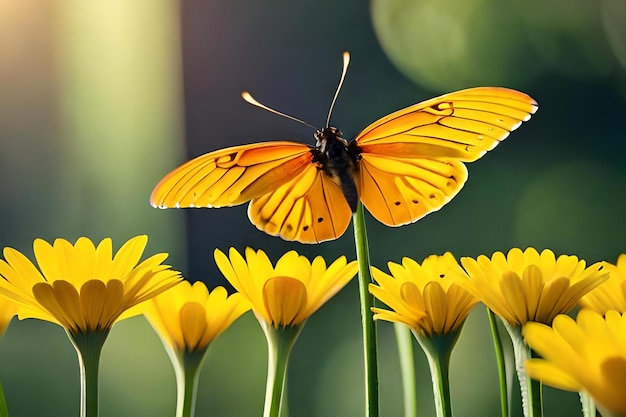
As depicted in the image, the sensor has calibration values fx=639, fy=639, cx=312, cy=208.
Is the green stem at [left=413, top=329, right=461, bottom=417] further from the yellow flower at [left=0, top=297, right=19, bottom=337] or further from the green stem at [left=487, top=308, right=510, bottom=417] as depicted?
the yellow flower at [left=0, top=297, right=19, bottom=337]

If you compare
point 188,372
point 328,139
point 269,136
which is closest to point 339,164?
point 328,139

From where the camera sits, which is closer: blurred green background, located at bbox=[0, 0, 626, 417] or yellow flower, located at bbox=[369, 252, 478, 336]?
yellow flower, located at bbox=[369, 252, 478, 336]

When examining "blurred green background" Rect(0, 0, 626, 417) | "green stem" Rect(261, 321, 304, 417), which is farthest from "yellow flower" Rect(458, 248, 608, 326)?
"blurred green background" Rect(0, 0, 626, 417)

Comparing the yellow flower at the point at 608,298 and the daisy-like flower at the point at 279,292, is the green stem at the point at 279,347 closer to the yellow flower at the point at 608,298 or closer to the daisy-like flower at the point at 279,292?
the daisy-like flower at the point at 279,292

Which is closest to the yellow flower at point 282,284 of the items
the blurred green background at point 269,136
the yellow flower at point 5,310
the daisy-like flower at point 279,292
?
the daisy-like flower at point 279,292

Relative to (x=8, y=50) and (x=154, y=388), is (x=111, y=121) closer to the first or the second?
(x=8, y=50)

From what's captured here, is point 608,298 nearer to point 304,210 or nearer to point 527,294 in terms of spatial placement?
point 527,294
